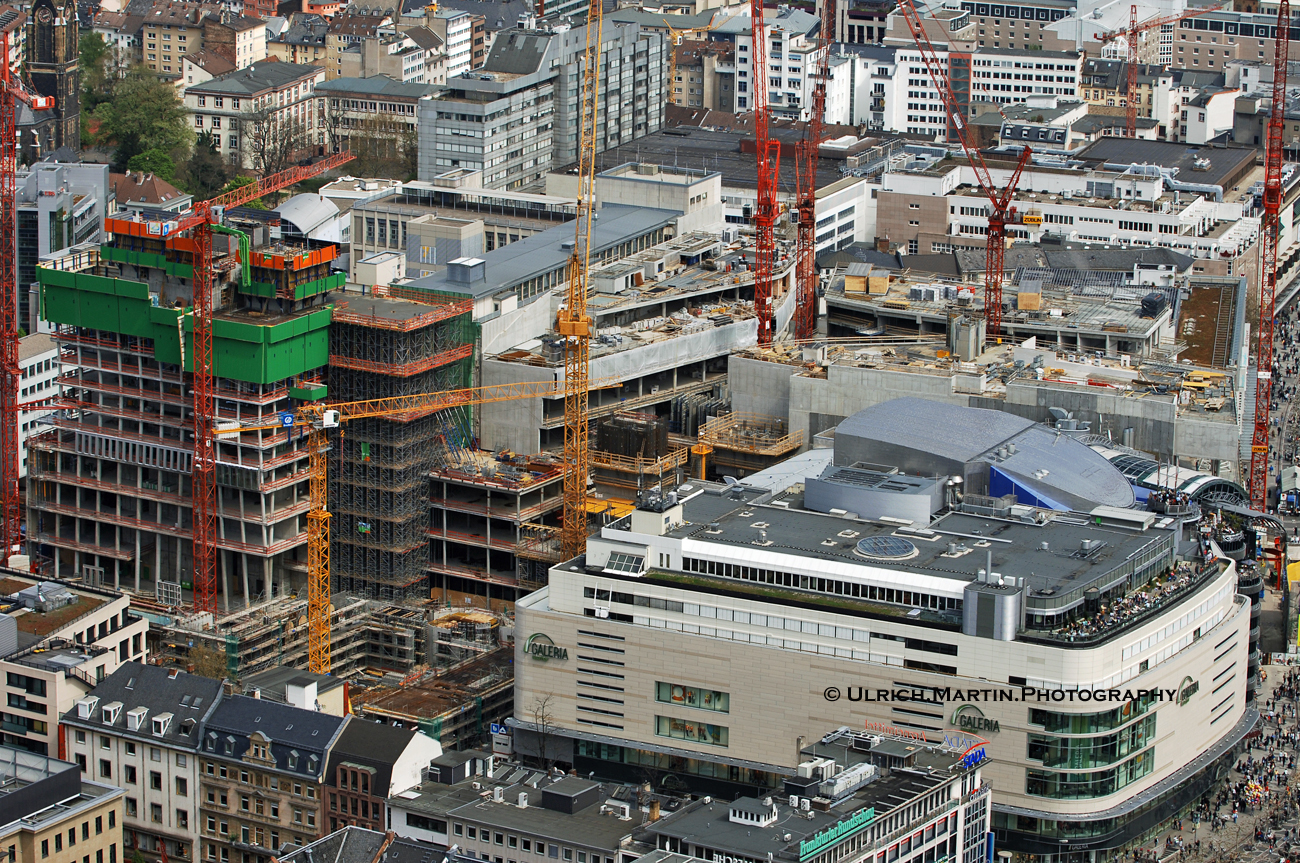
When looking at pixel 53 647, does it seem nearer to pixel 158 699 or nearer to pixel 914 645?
pixel 158 699

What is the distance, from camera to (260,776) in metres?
147

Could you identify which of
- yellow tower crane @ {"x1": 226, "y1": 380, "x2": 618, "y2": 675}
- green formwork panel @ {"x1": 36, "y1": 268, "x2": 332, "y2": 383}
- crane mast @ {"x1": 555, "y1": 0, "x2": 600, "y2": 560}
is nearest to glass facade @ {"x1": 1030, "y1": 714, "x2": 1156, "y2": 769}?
crane mast @ {"x1": 555, "y1": 0, "x2": 600, "y2": 560}

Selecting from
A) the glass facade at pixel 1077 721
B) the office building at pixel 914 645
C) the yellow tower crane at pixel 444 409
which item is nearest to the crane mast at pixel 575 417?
the yellow tower crane at pixel 444 409

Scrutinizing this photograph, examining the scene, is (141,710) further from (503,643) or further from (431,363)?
(431,363)

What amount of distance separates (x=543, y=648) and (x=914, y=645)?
25063 mm

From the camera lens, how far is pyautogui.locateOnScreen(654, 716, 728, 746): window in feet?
523

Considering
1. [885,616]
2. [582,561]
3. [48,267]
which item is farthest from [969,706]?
[48,267]

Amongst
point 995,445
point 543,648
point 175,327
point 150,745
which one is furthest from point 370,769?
point 995,445

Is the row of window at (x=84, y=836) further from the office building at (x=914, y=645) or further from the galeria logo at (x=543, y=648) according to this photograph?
the galeria logo at (x=543, y=648)

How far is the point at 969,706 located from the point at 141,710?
4971 cm

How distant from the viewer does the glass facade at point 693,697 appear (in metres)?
159

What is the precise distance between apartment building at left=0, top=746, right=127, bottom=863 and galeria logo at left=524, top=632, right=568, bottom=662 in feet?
105

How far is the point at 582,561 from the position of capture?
16762cm

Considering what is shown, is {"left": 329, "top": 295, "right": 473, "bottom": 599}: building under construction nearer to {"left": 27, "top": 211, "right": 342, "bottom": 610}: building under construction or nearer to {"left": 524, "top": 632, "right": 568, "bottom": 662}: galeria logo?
{"left": 27, "top": 211, "right": 342, "bottom": 610}: building under construction
